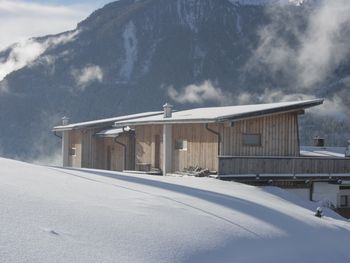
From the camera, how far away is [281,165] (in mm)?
23891

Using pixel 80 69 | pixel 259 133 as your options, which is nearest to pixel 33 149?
pixel 80 69

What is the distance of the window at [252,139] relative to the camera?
24234 millimetres

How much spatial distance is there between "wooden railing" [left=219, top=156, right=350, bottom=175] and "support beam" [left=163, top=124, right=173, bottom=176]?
4418 millimetres

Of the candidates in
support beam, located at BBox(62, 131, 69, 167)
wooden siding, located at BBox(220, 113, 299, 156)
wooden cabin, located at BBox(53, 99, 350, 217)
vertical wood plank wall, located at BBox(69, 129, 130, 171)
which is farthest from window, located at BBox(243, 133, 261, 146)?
A: support beam, located at BBox(62, 131, 69, 167)

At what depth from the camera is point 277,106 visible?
24453 mm

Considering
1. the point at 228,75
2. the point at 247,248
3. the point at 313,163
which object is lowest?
the point at 247,248

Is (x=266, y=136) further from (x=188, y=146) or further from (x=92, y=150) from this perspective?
(x=92, y=150)

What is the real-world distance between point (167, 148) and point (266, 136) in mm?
4654

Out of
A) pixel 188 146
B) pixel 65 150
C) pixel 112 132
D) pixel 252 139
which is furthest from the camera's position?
pixel 65 150

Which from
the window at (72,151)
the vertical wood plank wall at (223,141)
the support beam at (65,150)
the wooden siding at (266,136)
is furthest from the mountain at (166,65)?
the wooden siding at (266,136)

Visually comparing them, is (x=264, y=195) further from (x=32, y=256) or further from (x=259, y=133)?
(x=32, y=256)

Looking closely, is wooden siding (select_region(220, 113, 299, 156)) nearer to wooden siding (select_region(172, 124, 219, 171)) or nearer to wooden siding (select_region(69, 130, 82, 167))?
wooden siding (select_region(172, 124, 219, 171))

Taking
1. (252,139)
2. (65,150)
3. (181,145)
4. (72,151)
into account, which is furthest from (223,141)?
(65,150)

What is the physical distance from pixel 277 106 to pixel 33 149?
101m
